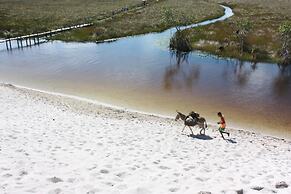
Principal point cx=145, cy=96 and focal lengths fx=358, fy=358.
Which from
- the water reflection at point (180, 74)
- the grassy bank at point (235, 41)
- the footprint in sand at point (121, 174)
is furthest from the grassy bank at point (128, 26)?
the footprint in sand at point (121, 174)

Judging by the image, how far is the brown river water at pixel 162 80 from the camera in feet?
88.3

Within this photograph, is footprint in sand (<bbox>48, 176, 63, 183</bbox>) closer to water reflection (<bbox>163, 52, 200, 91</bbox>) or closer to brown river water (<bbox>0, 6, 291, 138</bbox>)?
brown river water (<bbox>0, 6, 291, 138</bbox>)

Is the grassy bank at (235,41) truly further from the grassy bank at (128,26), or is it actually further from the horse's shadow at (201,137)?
the horse's shadow at (201,137)

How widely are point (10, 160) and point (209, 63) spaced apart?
116ft

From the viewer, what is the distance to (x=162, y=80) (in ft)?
118

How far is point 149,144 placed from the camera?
1680 cm

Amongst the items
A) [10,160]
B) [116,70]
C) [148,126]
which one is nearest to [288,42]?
[116,70]

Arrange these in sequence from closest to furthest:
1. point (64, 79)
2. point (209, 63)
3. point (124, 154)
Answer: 1. point (124, 154)
2. point (64, 79)
3. point (209, 63)

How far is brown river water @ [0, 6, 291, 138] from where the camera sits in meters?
26.9

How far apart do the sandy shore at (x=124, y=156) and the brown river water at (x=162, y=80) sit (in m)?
4.38

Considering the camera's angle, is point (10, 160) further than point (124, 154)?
No

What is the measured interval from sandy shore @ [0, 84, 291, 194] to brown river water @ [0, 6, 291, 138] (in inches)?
173

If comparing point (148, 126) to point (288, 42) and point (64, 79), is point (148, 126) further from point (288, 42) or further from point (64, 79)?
point (288, 42)

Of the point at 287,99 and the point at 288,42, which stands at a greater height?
the point at 288,42
